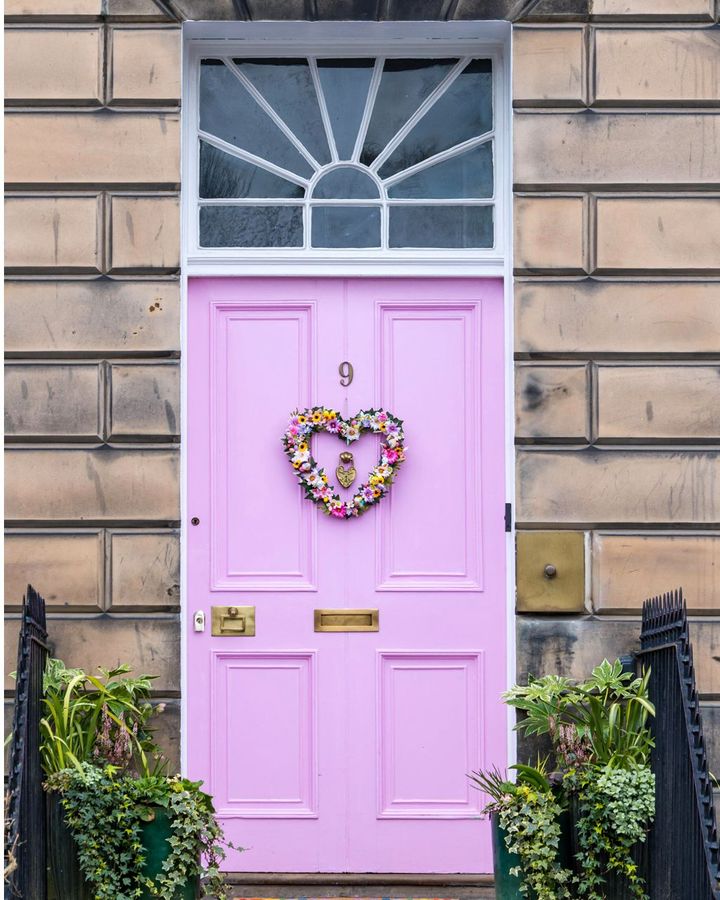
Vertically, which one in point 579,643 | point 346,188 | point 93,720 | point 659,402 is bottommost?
point 93,720

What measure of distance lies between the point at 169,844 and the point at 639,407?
2.72 metres

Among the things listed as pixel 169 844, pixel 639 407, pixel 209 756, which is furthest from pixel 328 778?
pixel 639 407

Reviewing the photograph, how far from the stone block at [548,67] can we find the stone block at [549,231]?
457mm

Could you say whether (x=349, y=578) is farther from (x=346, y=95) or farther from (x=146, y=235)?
(x=346, y=95)

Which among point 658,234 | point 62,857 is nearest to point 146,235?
point 658,234

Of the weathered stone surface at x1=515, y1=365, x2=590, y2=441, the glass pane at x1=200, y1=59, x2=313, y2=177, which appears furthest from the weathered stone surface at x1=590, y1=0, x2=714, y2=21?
the weathered stone surface at x1=515, y1=365, x2=590, y2=441

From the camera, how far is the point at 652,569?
16.7 feet

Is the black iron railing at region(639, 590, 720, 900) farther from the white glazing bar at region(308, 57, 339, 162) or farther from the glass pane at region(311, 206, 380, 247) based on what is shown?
the white glazing bar at region(308, 57, 339, 162)

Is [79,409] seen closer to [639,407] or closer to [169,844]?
[169,844]

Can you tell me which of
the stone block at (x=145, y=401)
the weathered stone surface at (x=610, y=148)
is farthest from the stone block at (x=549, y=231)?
the stone block at (x=145, y=401)

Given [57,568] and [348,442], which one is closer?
[57,568]

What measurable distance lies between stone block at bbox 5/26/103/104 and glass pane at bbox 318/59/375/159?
1069mm

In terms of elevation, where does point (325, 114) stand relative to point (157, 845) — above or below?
above

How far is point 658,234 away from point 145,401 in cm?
244
